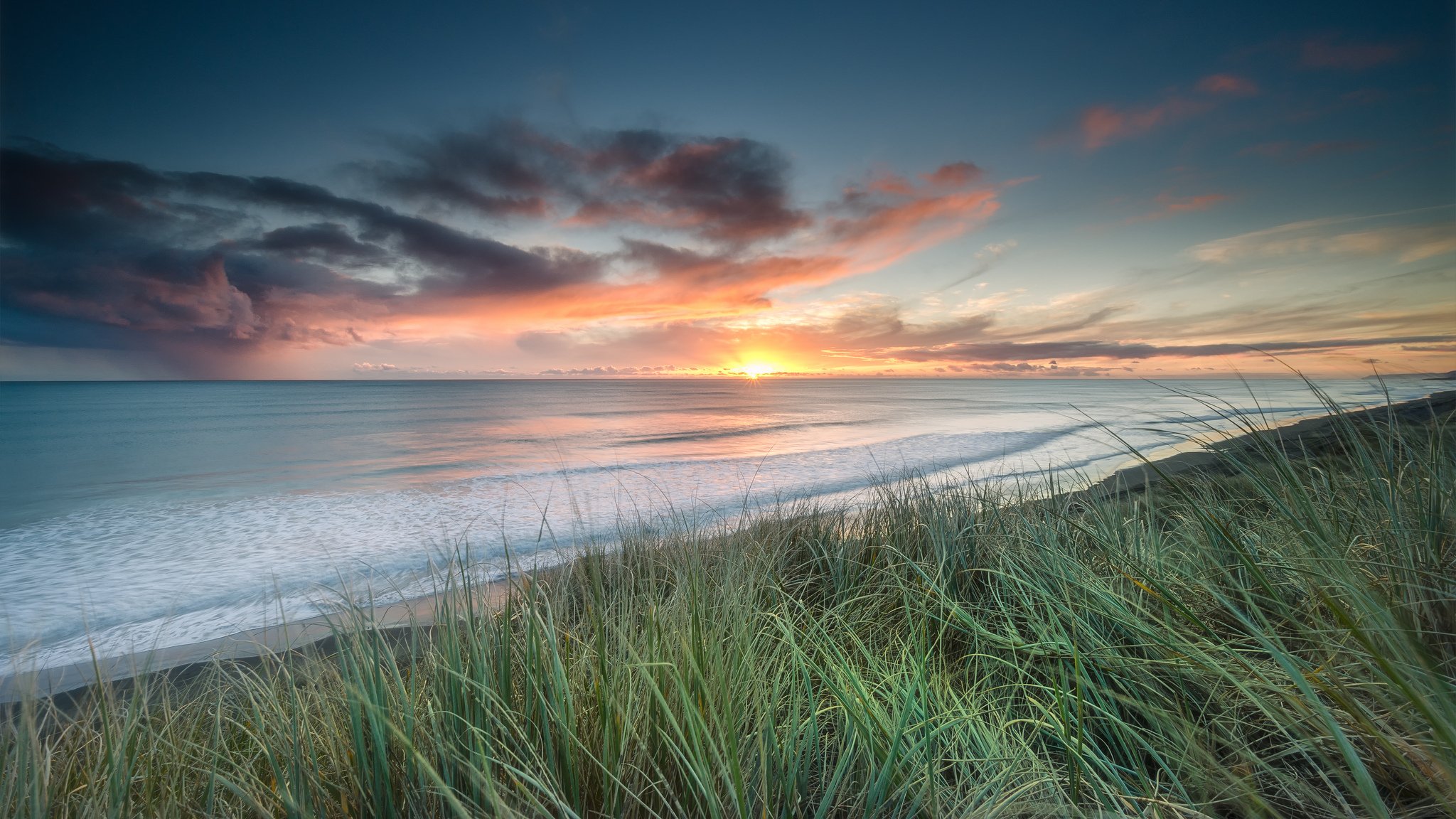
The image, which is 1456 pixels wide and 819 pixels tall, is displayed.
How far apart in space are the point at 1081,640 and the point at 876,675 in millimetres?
815

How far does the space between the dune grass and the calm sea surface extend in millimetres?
617

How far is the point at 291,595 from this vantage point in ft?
20.7

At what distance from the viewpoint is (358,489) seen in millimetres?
11906

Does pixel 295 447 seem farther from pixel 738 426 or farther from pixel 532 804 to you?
pixel 532 804

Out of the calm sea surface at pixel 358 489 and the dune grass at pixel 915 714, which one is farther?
the calm sea surface at pixel 358 489

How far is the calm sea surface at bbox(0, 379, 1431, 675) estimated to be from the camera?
6039 mm

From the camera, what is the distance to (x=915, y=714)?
1931 mm

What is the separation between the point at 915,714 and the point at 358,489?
13.2 metres

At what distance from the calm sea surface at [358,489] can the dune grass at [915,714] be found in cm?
62

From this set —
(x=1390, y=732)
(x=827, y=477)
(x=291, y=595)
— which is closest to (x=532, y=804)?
(x=1390, y=732)

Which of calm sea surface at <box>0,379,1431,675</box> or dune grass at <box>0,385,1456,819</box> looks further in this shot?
calm sea surface at <box>0,379,1431,675</box>

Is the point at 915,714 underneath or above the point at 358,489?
underneath

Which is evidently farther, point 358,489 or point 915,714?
point 358,489

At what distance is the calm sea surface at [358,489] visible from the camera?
604 centimetres
